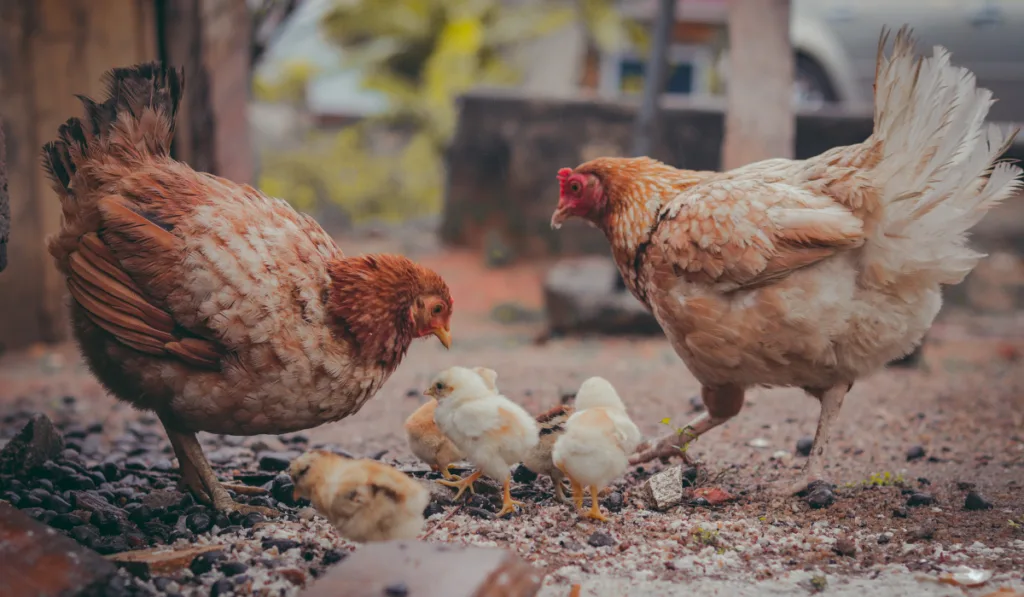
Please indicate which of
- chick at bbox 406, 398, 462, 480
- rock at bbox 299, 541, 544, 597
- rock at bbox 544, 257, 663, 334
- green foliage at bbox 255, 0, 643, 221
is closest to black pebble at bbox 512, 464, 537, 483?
chick at bbox 406, 398, 462, 480

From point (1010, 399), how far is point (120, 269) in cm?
547

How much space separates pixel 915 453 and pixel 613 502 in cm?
187

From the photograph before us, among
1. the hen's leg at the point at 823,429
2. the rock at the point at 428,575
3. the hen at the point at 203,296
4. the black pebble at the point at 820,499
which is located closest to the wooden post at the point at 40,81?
the hen at the point at 203,296

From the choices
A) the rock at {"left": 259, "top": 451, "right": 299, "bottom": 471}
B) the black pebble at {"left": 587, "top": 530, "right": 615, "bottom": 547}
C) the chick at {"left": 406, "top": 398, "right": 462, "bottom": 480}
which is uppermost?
the chick at {"left": 406, "top": 398, "right": 462, "bottom": 480}

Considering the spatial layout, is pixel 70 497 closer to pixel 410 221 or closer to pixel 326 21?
pixel 410 221

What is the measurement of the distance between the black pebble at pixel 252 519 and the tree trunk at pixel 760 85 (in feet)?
14.9

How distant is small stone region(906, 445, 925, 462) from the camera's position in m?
4.46

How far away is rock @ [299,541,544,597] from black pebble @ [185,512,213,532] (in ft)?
3.19

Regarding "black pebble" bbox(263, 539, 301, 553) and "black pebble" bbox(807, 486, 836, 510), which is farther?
"black pebble" bbox(807, 486, 836, 510)

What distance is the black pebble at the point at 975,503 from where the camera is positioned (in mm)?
3627

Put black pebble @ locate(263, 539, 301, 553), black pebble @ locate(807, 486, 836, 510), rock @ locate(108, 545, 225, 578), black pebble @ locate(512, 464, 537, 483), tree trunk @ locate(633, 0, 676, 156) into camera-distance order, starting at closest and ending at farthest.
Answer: rock @ locate(108, 545, 225, 578), black pebble @ locate(263, 539, 301, 553), black pebble @ locate(807, 486, 836, 510), black pebble @ locate(512, 464, 537, 483), tree trunk @ locate(633, 0, 676, 156)

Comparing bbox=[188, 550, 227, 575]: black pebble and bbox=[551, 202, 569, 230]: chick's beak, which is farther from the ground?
bbox=[551, 202, 569, 230]: chick's beak

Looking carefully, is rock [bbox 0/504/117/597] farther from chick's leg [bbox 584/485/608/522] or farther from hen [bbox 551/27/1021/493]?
hen [bbox 551/27/1021/493]

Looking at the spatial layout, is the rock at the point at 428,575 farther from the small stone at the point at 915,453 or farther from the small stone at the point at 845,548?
the small stone at the point at 915,453
